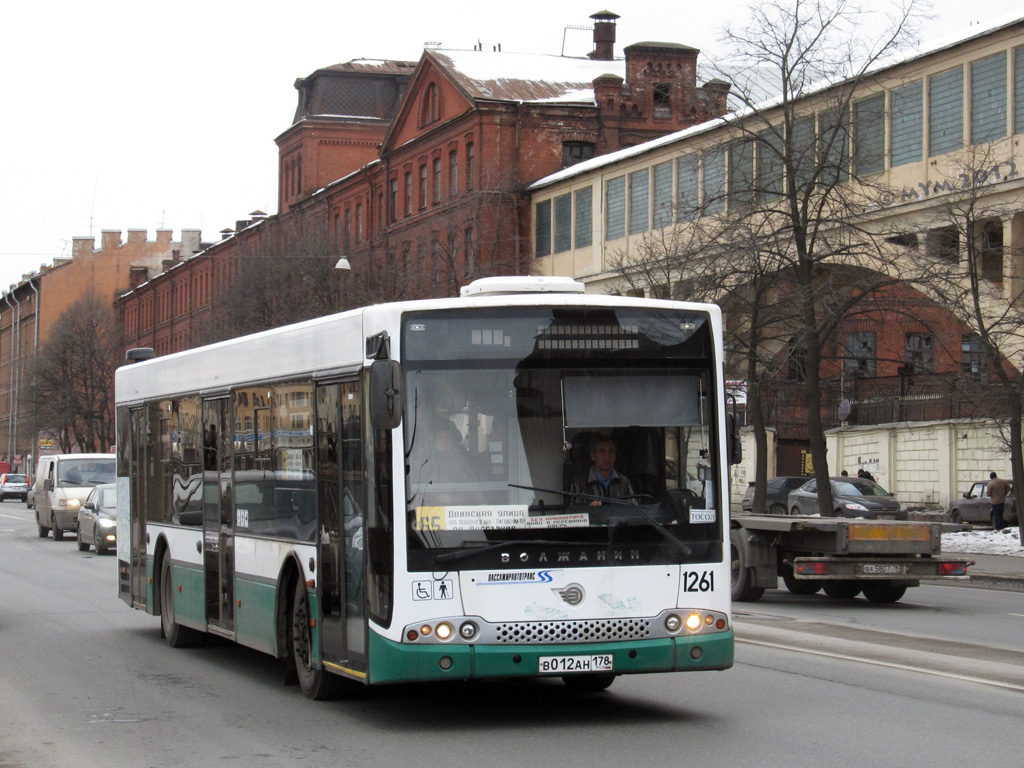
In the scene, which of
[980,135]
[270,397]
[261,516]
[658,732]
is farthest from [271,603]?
[980,135]

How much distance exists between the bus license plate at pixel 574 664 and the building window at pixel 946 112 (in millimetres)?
29566

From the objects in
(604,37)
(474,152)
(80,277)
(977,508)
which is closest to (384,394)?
(977,508)

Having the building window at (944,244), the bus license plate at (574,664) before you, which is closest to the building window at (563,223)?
the building window at (944,244)

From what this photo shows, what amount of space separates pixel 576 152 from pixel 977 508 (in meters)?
28.7

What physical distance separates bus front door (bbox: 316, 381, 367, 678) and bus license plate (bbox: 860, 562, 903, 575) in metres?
10.1

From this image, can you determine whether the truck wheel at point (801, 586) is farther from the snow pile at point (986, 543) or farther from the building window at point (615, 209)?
the building window at point (615, 209)

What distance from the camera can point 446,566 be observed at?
897cm

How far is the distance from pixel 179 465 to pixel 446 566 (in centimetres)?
562

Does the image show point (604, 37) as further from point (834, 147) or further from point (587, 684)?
point (587, 684)

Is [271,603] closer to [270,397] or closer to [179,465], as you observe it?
[270,397]

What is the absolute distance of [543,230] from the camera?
5919cm

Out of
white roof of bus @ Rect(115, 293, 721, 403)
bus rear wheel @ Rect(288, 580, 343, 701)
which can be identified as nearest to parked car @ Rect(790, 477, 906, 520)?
white roof of bus @ Rect(115, 293, 721, 403)

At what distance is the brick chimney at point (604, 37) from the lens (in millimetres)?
73188

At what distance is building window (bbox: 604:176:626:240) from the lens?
5294 centimetres
